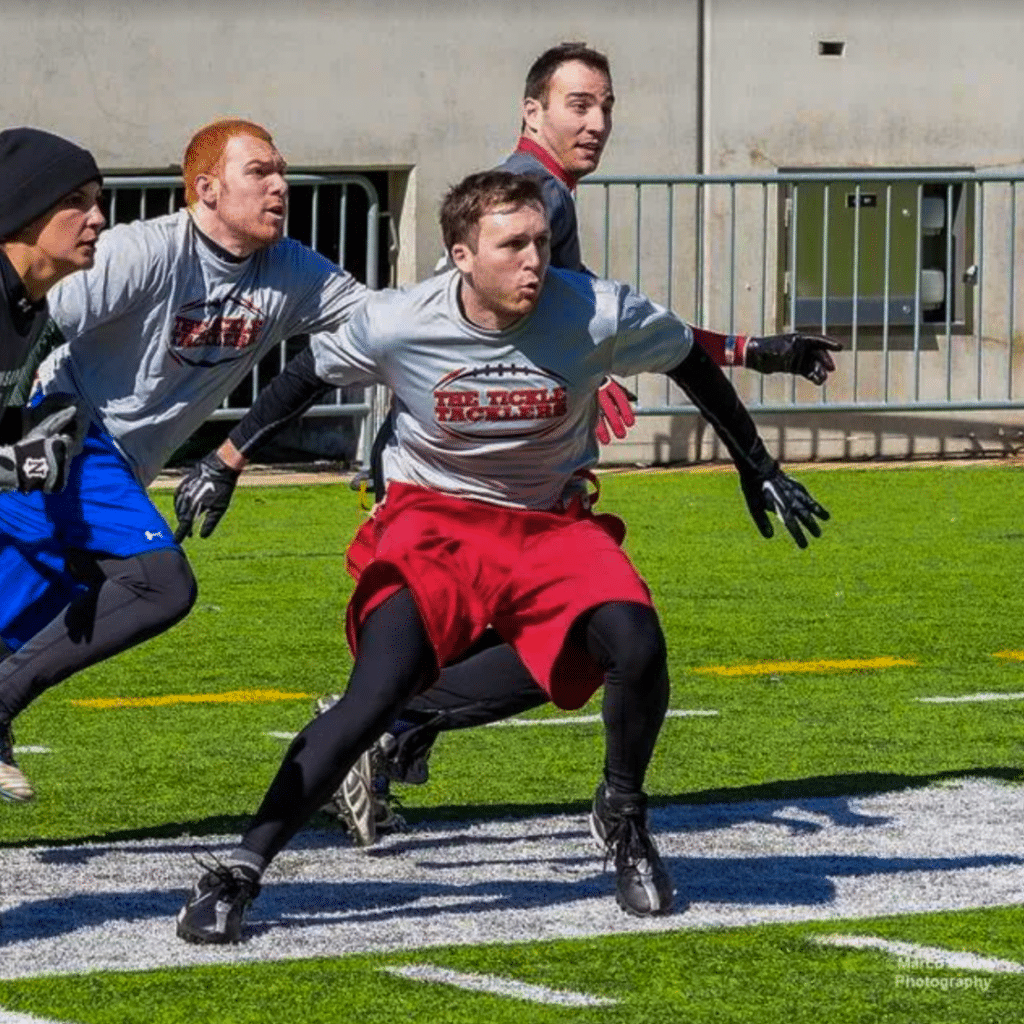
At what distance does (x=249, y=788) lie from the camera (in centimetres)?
855

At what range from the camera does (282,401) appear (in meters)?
7.25

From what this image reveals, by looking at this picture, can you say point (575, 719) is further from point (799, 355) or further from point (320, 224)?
point (320, 224)

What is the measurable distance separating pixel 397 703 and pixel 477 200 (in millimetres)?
1151

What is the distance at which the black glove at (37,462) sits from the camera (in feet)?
21.2

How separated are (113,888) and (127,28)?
11.7 m

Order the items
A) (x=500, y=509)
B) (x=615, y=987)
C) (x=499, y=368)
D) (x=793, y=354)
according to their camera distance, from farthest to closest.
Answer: (x=793, y=354)
(x=500, y=509)
(x=499, y=368)
(x=615, y=987)

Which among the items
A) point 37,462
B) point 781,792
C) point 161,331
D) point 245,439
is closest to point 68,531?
point 245,439

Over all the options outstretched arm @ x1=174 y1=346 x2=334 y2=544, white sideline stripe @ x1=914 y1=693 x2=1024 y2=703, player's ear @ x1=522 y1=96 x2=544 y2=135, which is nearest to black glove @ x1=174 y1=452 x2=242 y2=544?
outstretched arm @ x1=174 y1=346 x2=334 y2=544

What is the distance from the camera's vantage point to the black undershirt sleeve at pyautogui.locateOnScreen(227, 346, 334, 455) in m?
7.20

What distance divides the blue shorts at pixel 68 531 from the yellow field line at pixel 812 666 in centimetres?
369

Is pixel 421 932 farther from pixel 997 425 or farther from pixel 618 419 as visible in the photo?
pixel 997 425

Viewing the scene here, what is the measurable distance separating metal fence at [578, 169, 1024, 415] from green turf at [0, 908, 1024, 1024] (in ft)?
39.9

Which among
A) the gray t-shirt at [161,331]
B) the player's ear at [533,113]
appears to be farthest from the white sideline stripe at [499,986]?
the player's ear at [533,113]

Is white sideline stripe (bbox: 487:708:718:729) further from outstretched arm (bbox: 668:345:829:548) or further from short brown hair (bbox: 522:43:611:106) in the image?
outstretched arm (bbox: 668:345:829:548)
